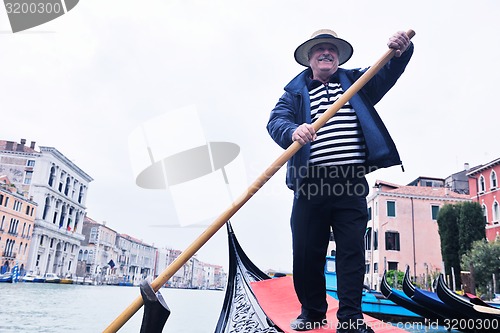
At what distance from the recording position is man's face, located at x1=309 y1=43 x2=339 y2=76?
124 cm

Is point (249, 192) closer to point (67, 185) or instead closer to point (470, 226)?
point (470, 226)

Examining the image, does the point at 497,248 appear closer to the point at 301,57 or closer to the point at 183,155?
the point at 183,155

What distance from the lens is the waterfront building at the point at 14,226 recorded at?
1834 centimetres

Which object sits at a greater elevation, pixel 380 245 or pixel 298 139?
pixel 380 245

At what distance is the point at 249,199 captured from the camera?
43.1 inches

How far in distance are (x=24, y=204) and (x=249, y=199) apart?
2281 cm

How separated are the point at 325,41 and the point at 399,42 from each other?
22 centimetres

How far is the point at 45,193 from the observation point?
25.5m

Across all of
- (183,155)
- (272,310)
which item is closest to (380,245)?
(183,155)

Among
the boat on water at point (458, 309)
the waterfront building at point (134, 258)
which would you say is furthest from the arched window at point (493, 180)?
the waterfront building at point (134, 258)

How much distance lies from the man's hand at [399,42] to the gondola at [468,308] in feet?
11.0

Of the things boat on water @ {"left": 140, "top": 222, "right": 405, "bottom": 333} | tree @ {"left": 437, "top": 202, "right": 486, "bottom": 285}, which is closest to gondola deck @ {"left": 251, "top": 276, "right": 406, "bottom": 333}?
boat on water @ {"left": 140, "top": 222, "right": 405, "bottom": 333}

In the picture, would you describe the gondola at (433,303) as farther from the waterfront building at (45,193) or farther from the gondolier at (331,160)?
the waterfront building at (45,193)

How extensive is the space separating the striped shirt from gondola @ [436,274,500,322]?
3.25 m
